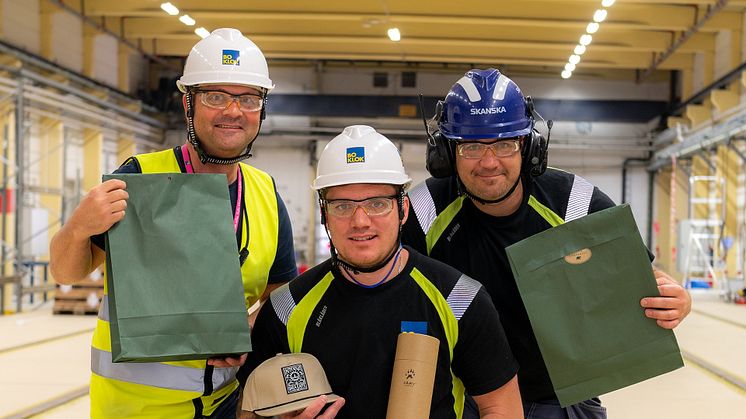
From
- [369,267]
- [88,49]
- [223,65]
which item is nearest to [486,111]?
[369,267]

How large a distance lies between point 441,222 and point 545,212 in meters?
0.47

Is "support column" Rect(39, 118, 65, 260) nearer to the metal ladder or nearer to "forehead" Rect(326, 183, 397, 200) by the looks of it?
the metal ladder

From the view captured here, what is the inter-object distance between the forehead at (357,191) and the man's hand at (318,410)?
77cm

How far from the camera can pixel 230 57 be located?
287cm

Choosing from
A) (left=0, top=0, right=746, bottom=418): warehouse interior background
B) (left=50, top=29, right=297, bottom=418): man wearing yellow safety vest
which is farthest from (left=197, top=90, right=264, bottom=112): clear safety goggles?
(left=0, top=0, right=746, bottom=418): warehouse interior background

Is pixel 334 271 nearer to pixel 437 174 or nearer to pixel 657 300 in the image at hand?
pixel 437 174

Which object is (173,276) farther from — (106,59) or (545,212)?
(106,59)

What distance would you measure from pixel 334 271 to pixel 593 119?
21.6 metres

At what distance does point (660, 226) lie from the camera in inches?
985

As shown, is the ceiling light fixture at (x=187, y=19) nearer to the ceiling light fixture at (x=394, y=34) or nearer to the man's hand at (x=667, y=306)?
the ceiling light fixture at (x=394, y=34)

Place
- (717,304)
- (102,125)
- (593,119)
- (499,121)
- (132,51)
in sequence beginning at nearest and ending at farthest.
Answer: (499,121) → (717,304) → (102,125) → (132,51) → (593,119)

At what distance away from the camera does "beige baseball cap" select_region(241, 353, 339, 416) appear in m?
2.38

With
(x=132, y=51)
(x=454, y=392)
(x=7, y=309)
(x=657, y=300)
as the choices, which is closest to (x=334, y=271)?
(x=454, y=392)

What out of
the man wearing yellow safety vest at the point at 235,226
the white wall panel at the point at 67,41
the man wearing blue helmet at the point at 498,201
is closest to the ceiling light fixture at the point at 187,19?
the white wall panel at the point at 67,41
